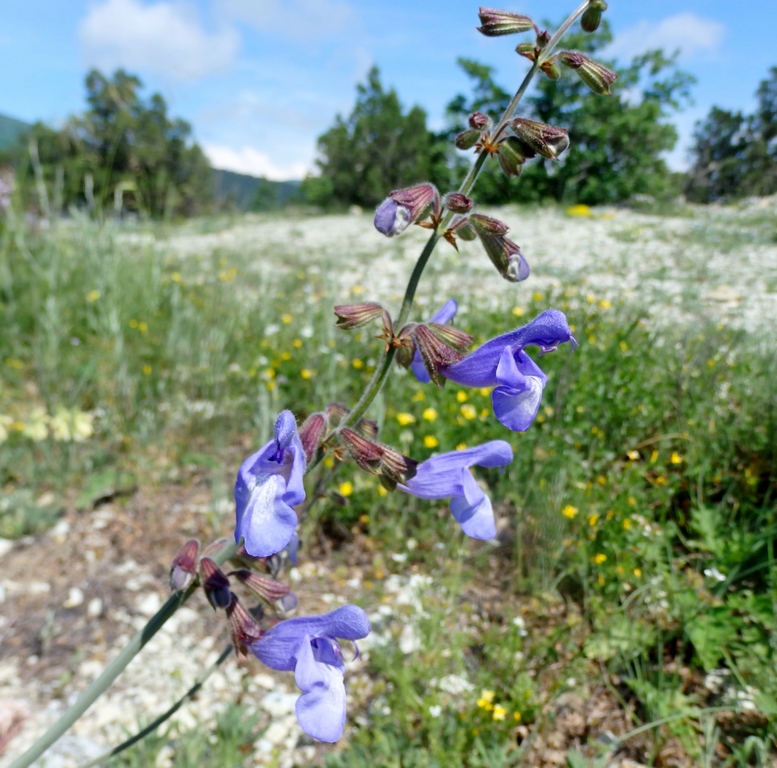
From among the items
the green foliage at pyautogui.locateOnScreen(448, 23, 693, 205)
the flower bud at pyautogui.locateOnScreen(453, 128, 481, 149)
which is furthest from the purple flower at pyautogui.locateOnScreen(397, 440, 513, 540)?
the green foliage at pyautogui.locateOnScreen(448, 23, 693, 205)

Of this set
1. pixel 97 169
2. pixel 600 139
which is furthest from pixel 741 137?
pixel 97 169

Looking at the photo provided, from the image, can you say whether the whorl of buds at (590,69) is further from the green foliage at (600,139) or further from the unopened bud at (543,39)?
the green foliage at (600,139)

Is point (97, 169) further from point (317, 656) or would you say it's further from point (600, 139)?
point (600, 139)

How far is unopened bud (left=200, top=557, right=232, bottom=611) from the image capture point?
111 centimetres

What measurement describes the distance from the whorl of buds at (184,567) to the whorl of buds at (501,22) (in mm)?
1166

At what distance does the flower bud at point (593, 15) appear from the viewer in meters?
1.19

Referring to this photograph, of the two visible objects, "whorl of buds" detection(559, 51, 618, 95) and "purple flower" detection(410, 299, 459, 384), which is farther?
"purple flower" detection(410, 299, 459, 384)

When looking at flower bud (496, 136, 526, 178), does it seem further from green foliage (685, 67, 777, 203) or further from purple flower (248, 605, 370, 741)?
green foliage (685, 67, 777, 203)

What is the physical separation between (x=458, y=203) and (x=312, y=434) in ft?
1.67

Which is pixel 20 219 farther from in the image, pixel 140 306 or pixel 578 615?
pixel 578 615

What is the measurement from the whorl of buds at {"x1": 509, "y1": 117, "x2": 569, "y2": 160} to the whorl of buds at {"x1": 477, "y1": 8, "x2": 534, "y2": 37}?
0.22 metres

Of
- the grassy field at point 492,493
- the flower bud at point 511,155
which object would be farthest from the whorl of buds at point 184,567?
the flower bud at point 511,155

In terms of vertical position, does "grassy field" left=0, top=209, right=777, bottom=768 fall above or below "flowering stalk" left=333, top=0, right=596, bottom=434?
below

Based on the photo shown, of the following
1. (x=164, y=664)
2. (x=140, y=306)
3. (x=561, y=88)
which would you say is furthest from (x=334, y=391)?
(x=561, y=88)
